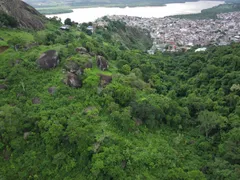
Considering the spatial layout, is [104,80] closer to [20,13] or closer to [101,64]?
[101,64]

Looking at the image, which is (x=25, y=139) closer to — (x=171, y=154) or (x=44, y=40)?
(x=171, y=154)

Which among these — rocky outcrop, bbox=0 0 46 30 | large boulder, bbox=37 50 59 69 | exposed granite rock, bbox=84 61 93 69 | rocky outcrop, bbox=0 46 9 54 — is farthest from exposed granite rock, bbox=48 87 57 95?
rocky outcrop, bbox=0 0 46 30

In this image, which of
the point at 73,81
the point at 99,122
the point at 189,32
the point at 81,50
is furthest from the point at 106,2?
the point at 99,122

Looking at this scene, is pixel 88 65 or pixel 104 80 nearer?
pixel 104 80

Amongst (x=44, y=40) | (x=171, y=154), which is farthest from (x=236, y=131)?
(x=44, y=40)


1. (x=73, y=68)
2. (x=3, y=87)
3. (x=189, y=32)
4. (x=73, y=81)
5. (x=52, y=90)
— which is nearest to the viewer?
(x=3, y=87)

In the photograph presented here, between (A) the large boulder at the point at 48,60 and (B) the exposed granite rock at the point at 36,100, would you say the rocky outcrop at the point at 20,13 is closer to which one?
(A) the large boulder at the point at 48,60

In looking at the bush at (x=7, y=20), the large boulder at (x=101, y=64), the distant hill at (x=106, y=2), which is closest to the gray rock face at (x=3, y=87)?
the large boulder at (x=101, y=64)
